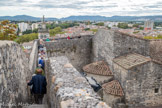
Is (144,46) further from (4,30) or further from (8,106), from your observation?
(4,30)

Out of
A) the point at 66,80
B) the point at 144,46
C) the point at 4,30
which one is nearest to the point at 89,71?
the point at 144,46

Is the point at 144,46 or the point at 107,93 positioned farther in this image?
the point at 144,46

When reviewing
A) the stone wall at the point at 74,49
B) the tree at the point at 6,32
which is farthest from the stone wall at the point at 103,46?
the tree at the point at 6,32

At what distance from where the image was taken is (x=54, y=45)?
1252cm

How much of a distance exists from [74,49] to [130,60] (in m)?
5.16

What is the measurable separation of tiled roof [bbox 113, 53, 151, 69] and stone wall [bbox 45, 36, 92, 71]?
13.5 feet

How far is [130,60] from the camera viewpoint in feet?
31.4

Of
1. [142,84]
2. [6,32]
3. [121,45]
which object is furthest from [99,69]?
[6,32]

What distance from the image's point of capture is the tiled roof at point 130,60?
29.6 ft

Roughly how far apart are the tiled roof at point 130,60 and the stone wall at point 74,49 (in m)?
4.13

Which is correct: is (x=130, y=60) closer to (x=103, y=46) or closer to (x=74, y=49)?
(x=103, y=46)

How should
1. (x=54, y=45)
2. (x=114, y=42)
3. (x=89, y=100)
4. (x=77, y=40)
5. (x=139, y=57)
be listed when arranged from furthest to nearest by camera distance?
(x=77, y=40), (x=54, y=45), (x=114, y=42), (x=139, y=57), (x=89, y=100)

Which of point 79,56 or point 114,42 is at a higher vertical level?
point 114,42

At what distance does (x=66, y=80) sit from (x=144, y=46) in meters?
8.39
